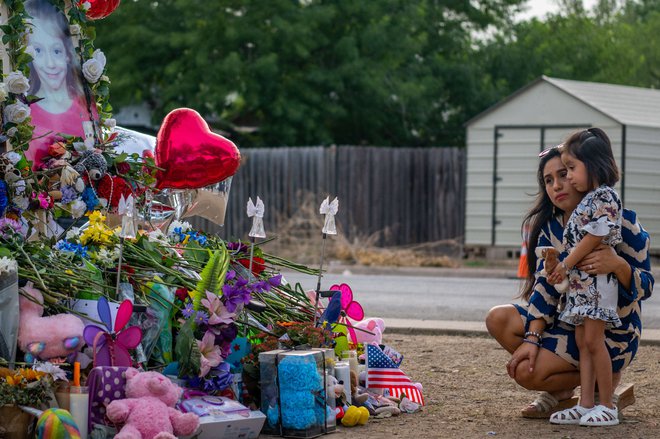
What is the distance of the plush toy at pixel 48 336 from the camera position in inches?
173

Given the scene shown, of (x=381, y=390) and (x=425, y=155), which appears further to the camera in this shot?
(x=425, y=155)

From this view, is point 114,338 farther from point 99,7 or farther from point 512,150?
point 512,150

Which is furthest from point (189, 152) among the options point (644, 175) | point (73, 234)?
point (644, 175)

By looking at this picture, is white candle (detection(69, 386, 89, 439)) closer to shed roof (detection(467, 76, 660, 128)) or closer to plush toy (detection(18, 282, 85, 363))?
plush toy (detection(18, 282, 85, 363))

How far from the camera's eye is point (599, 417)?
193 inches

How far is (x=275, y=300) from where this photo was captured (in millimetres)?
5504

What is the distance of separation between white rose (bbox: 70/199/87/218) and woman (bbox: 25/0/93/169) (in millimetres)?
263

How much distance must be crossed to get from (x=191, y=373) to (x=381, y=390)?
1.17m

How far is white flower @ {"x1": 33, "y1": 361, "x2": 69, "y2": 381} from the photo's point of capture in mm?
4258

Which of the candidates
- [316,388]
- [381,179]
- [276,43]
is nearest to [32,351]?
[316,388]

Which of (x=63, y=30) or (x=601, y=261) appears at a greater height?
(x=63, y=30)

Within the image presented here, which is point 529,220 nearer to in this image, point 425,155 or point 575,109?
point 575,109

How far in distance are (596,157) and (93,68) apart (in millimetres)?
2606

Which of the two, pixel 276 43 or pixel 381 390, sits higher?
pixel 276 43
